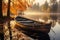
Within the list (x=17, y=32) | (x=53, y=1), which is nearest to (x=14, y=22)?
(x=17, y=32)

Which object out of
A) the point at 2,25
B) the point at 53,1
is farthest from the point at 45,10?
the point at 2,25

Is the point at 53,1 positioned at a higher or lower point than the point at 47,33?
higher

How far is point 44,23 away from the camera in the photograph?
5637mm

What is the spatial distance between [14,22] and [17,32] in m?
0.11

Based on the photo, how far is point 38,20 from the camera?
5.64 m

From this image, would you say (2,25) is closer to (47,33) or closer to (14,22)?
(14,22)

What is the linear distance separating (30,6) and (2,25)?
0.36 metres

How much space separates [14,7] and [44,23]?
0.36 metres

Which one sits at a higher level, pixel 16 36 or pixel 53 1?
pixel 53 1

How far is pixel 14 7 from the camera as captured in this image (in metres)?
5.64

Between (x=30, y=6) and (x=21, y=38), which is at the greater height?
(x=30, y=6)

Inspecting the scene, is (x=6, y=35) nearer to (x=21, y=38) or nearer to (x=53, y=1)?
(x=21, y=38)

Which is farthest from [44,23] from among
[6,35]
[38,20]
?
[6,35]

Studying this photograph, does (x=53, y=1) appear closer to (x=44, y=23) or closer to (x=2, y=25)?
(x=44, y=23)
